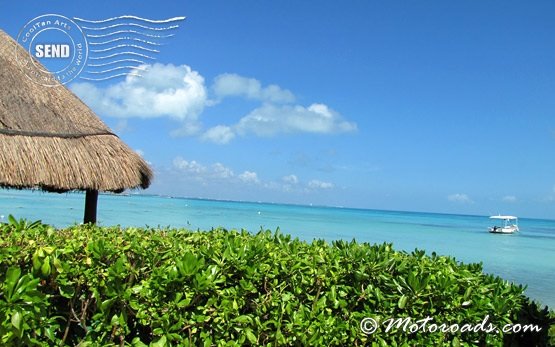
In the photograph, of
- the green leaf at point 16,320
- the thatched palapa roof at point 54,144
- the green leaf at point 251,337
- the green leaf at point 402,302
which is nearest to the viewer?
the green leaf at point 16,320

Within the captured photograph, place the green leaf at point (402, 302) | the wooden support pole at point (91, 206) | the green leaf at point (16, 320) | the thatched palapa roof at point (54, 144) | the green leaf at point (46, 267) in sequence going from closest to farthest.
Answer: the green leaf at point (16, 320), the green leaf at point (46, 267), the green leaf at point (402, 302), the thatched palapa roof at point (54, 144), the wooden support pole at point (91, 206)

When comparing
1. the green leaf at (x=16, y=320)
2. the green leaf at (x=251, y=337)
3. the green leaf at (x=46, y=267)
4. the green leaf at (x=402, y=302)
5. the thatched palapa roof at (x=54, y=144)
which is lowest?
the green leaf at (x=251, y=337)

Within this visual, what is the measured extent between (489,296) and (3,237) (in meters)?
3.03

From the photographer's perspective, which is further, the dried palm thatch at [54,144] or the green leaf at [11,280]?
the dried palm thatch at [54,144]

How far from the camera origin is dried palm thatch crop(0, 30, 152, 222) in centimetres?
668

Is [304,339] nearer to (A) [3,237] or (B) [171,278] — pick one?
(B) [171,278]

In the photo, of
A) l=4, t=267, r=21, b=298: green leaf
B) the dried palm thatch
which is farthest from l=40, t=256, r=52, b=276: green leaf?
the dried palm thatch

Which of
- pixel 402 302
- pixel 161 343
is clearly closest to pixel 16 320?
pixel 161 343

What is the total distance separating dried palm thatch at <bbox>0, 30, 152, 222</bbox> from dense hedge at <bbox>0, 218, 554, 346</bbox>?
11.5ft

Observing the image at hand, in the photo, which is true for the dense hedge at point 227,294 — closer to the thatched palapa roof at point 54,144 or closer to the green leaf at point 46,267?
the green leaf at point 46,267

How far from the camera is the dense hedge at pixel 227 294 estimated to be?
2904mm

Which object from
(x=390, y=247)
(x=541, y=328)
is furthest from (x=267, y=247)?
(x=541, y=328)

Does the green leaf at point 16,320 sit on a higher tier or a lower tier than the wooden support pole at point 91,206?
lower

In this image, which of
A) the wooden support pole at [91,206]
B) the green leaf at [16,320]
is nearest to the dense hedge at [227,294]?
the green leaf at [16,320]
